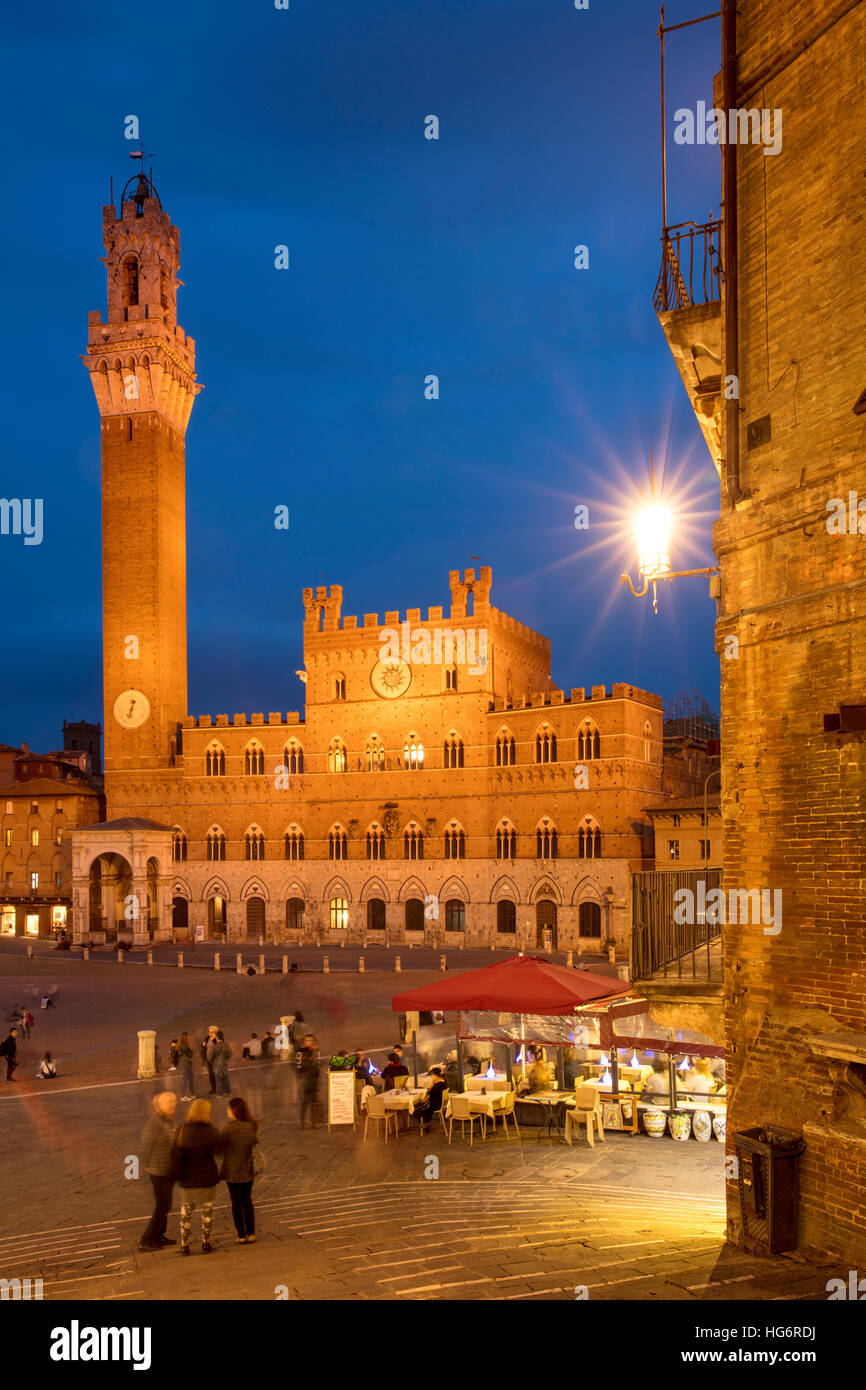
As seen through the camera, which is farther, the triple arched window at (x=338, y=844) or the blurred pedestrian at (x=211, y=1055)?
the triple arched window at (x=338, y=844)

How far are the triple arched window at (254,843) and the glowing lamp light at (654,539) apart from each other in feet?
135

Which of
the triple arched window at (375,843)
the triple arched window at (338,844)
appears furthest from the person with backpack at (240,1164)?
the triple arched window at (338,844)

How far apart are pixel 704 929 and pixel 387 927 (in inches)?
1434

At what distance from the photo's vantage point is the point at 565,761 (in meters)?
43.3

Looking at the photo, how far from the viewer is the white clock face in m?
52.3

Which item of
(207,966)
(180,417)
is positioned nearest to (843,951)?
(207,966)

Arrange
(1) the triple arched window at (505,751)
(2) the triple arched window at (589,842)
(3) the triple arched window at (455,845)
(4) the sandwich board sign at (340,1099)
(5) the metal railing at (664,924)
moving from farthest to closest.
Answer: (3) the triple arched window at (455,845), (1) the triple arched window at (505,751), (2) the triple arched window at (589,842), (4) the sandwich board sign at (340,1099), (5) the metal railing at (664,924)

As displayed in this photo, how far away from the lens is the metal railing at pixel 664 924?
10.5 metres

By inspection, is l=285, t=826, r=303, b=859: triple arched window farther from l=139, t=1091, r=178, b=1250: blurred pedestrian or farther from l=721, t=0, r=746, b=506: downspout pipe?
l=721, t=0, r=746, b=506: downspout pipe

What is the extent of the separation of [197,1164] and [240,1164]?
1.84 feet

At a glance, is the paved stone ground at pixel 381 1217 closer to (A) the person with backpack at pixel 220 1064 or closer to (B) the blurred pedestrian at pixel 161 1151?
(B) the blurred pedestrian at pixel 161 1151

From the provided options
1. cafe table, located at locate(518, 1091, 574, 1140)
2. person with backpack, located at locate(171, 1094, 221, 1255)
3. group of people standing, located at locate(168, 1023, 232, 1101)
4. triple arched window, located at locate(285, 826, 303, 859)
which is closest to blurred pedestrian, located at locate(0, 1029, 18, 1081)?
group of people standing, located at locate(168, 1023, 232, 1101)

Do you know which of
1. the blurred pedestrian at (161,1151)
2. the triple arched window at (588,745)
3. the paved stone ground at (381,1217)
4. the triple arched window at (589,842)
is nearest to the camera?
the paved stone ground at (381,1217)
